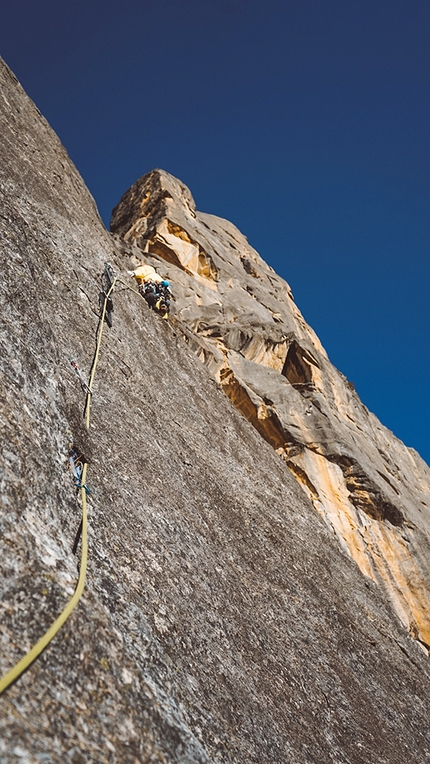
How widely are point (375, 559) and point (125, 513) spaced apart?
568 inches

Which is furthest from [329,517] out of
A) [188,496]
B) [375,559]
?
[188,496]

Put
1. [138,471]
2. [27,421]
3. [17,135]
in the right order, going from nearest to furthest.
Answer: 1. [27,421]
2. [138,471]
3. [17,135]

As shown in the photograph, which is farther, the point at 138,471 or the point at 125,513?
the point at 138,471

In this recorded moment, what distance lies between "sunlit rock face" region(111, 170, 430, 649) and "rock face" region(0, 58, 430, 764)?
177 inches

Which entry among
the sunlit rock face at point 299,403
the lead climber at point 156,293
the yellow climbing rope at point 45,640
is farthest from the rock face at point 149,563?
the sunlit rock face at point 299,403

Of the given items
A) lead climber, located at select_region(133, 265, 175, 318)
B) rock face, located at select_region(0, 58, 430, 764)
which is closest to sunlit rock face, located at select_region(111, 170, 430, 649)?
lead climber, located at select_region(133, 265, 175, 318)

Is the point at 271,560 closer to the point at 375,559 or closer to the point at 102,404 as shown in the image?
the point at 102,404

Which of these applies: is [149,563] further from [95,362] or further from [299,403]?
[299,403]

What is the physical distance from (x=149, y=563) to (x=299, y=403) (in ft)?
49.8

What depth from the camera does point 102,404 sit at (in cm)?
888

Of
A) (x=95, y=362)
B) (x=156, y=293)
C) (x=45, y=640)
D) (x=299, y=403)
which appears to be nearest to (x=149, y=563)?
(x=45, y=640)

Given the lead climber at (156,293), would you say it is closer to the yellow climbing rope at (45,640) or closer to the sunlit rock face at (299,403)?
the sunlit rock face at (299,403)

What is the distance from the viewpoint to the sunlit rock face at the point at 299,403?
745 inches

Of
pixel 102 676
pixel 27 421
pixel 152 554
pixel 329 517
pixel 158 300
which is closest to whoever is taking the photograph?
pixel 102 676
